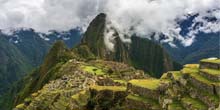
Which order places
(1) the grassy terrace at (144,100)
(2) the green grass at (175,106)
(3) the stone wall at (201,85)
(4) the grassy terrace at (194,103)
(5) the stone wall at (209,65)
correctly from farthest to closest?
(1) the grassy terrace at (144,100)
(5) the stone wall at (209,65)
(2) the green grass at (175,106)
(3) the stone wall at (201,85)
(4) the grassy terrace at (194,103)

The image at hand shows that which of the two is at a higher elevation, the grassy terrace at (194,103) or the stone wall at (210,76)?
the stone wall at (210,76)

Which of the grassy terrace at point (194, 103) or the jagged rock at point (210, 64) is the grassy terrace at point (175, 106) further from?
the jagged rock at point (210, 64)

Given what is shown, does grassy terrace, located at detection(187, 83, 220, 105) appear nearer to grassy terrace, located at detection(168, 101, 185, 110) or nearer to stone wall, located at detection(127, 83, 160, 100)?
grassy terrace, located at detection(168, 101, 185, 110)

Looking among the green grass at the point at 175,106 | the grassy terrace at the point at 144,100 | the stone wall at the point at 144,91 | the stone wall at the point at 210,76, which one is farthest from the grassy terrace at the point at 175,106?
the stone wall at the point at 144,91

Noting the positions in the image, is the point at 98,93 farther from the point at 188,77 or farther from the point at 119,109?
the point at 188,77

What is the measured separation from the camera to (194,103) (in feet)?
126

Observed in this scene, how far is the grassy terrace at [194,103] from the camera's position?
122 feet

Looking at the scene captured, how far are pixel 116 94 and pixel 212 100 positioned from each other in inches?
648

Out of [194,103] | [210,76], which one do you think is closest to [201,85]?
[210,76]

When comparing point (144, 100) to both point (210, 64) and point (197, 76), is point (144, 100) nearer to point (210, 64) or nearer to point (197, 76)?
point (197, 76)

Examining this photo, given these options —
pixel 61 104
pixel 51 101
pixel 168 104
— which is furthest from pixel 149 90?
pixel 51 101

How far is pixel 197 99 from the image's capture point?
39.7 meters

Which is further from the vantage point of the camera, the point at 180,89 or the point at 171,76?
the point at 171,76

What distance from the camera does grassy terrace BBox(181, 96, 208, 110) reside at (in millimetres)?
37106
